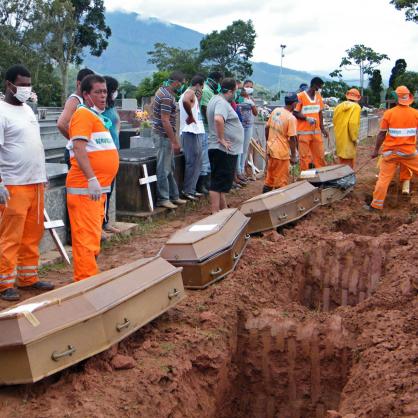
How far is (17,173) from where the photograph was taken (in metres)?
4.49

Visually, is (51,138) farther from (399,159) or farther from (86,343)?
(86,343)

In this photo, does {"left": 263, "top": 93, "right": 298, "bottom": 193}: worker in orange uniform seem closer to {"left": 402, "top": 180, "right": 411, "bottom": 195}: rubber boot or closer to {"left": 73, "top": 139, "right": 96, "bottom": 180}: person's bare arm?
{"left": 402, "top": 180, "right": 411, "bottom": 195}: rubber boot

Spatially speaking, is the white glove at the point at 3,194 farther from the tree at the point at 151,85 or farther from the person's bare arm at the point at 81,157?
the tree at the point at 151,85

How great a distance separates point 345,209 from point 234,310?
4.13 metres

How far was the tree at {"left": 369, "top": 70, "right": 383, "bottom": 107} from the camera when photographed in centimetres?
3344

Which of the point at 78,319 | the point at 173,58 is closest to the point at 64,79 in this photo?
the point at 173,58

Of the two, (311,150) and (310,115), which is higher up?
(310,115)

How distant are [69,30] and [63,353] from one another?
3460 cm

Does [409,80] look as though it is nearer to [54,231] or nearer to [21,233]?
[54,231]

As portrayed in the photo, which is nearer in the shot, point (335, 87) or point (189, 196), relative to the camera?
point (189, 196)

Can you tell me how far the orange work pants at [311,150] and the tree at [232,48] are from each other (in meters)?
41.7

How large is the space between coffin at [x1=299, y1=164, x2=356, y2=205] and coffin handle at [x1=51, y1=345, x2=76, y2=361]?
211 inches

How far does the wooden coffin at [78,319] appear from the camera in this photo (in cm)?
306

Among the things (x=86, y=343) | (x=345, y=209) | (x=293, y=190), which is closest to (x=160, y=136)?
(x=293, y=190)
